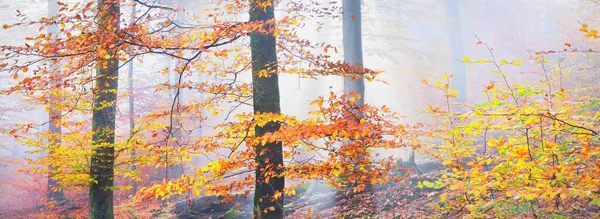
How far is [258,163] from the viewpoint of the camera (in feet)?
17.3

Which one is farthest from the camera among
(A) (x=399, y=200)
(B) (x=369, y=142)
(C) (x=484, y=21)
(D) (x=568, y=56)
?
(C) (x=484, y=21)

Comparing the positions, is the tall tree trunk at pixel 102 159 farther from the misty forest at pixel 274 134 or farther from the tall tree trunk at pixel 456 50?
the tall tree trunk at pixel 456 50

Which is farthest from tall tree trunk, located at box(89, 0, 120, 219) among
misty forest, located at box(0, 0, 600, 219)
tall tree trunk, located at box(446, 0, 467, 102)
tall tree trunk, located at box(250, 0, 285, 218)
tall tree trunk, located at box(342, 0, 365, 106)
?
tall tree trunk, located at box(446, 0, 467, 102)

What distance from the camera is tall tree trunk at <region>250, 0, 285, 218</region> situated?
5.46 metres

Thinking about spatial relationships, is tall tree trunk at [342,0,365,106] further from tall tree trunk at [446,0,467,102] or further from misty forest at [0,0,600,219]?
tall tree trunk at [446,0,467,102]

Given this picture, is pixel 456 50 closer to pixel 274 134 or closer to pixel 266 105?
pixel 266 105

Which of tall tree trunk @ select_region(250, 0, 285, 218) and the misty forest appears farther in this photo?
tall tree trunk @ select_region(250, 0, 285, 218)

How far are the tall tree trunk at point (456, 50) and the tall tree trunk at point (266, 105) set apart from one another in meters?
16.8

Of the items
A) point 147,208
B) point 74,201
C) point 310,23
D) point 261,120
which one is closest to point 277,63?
point 261,120

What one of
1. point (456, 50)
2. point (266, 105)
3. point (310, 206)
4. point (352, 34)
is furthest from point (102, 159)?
point (456, 50)

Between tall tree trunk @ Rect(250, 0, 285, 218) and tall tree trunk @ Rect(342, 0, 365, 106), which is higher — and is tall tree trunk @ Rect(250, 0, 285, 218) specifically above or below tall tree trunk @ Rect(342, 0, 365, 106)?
below

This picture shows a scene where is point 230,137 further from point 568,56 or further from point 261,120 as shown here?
point 568,56

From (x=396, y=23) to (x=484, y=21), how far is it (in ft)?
58.6

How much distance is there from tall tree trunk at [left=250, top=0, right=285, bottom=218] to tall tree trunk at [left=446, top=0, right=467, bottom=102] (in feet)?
55.1
